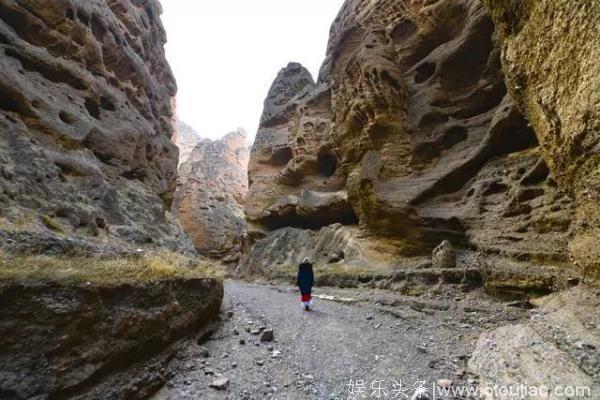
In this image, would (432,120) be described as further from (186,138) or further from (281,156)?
(186,138)

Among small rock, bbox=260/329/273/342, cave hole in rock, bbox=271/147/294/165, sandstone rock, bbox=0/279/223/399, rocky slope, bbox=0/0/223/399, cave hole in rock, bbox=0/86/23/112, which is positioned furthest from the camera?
cave hole in rock, bbox=271/147/294/165

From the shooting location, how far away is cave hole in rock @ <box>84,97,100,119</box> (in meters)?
16.8

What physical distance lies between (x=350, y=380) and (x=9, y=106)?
1557 cm

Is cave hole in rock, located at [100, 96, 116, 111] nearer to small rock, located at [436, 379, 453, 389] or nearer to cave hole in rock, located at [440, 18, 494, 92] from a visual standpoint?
cave hole in rock, located at [440, 18, 494, 92]

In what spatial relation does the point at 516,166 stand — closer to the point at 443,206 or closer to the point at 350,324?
the point at 443,206

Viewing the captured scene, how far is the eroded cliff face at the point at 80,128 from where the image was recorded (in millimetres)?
10594

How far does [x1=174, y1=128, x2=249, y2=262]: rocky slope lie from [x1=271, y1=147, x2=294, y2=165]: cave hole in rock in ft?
29.2

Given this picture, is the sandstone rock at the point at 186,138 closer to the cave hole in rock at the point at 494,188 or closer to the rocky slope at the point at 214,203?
the rocky slope at the point at 214,203

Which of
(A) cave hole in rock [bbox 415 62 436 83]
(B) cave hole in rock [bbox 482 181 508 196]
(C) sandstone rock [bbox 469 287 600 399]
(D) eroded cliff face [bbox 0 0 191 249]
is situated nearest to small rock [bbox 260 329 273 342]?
(C) sandstone rock [bbox 469 287 600 399]

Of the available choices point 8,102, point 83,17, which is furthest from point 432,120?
point 83,17

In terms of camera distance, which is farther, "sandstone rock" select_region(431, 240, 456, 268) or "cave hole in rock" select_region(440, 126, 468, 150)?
"cave hole in rock" select_region(440, 126, 468, 150)

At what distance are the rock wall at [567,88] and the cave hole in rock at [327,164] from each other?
58.3 feet

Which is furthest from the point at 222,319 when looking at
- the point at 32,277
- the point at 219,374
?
the point at 32,277

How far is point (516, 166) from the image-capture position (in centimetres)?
1148
